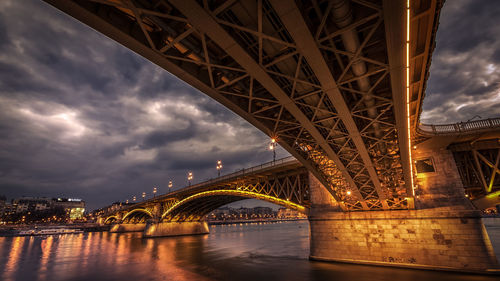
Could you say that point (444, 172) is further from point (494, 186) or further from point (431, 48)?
point (431, 48)

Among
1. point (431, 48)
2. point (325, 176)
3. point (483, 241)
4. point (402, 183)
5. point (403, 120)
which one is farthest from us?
point (325, 176)

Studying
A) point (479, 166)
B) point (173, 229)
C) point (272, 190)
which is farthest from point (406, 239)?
point (173, 229)

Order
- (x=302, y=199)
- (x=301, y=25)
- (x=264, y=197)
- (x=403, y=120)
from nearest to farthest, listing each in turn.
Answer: (x=301, y=25)
(x=403, y=120)
(x=302, y=199)
(x=264, y=197)

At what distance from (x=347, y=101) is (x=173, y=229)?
58.8m

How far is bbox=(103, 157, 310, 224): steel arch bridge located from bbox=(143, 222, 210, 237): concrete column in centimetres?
135

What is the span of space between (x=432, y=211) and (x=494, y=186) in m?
4.91

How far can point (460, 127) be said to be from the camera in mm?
17078

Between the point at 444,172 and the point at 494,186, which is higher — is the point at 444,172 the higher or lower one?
the higher one

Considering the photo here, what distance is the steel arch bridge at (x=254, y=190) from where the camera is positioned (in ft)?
88.7

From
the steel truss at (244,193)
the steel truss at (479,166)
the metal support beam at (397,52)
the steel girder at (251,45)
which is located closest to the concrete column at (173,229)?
the steel truss at (244,193)

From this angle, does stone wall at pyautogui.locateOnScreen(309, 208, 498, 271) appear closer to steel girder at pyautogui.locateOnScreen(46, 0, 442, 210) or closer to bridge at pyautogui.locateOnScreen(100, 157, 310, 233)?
bridge at pyautogui.locateOnScreen(100, 157, 310, 233)

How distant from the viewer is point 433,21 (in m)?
6.52

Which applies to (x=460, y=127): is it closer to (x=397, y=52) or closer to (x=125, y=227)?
(x=397, y=52)

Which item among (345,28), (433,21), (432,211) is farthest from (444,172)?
(345,28)
